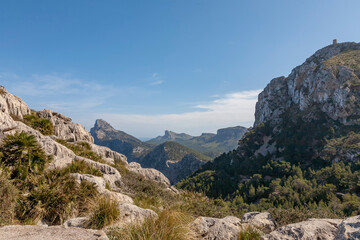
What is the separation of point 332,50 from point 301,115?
63567 mm

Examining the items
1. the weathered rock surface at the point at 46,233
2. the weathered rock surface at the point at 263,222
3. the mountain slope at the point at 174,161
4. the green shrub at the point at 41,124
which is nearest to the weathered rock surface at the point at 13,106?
the green shrub at the point at 41,124

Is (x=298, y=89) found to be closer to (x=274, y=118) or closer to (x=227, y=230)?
(x=274, y=118)

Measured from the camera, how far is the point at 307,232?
4.80m

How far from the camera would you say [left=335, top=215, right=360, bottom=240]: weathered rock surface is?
3648 mm

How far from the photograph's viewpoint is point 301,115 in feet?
294

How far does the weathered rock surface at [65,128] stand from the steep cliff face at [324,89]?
93.5 m

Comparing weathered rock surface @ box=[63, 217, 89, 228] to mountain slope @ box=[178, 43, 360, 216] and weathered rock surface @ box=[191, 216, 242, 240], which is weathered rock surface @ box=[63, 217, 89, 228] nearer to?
weathered rock surface @ box=[191, 216, 242, 240]

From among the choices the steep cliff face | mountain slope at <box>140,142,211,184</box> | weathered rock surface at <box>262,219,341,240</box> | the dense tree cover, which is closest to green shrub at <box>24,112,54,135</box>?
weathered rock surface at <box>262,219,341,240</box>

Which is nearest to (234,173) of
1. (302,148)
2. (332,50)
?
(302,148)

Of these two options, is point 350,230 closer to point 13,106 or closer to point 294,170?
point 13,106

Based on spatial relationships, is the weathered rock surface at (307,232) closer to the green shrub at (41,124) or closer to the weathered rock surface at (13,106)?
the green shrub at (41,124)

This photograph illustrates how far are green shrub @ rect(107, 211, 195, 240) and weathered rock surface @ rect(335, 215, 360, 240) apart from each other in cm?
342

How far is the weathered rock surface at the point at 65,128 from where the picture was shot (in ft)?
81.4

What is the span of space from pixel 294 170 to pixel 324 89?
5008 cm
